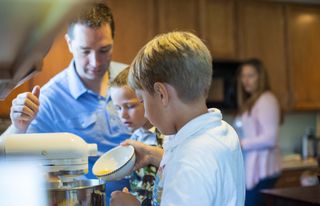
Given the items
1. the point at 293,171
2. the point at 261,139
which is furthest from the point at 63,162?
the point at 293,171

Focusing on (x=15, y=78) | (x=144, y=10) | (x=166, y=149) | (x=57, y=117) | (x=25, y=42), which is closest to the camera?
(x=25, y=42)

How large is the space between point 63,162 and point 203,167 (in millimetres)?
244

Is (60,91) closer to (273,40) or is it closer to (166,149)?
(166,149)

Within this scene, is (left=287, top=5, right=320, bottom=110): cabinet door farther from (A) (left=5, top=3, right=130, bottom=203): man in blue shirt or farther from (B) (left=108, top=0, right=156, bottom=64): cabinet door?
(A) (left=5, top=3, right=130, bottom=203): man in blue shirt

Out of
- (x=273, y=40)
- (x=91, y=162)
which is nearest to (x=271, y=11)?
(x=273, y=40)

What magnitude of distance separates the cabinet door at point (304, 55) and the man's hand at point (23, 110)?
306 cm

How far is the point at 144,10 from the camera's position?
311cm

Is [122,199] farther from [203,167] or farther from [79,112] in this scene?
[79,112]

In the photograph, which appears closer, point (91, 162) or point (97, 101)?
point (91, 162)

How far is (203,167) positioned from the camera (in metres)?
0.76

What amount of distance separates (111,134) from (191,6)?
2259mm

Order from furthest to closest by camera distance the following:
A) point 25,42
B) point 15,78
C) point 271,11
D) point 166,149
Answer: point 271,11, point 166,149, point 15,78, point 25,42

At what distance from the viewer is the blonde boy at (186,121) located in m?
0.77

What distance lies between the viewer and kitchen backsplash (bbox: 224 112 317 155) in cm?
397
